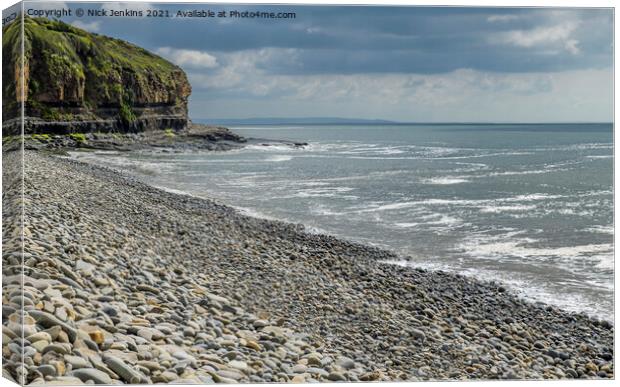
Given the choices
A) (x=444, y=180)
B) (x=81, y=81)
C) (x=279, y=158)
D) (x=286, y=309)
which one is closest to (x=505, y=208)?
(x=444, y=180)

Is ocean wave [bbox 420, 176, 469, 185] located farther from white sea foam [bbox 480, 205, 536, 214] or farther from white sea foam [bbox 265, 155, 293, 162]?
white sea foam [bbox 265, 155, 293, 162]

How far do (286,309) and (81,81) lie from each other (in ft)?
36.6

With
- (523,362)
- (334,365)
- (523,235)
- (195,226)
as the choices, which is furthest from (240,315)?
A: (523,235)

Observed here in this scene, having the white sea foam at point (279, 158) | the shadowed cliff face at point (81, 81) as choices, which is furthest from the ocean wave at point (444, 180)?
the white sea foam at point (279, 158)

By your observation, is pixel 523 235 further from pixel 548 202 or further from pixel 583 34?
pixel 583 34

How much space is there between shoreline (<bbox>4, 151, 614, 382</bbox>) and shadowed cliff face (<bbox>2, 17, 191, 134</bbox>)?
1.16 metres

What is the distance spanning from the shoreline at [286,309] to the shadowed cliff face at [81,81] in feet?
3.80

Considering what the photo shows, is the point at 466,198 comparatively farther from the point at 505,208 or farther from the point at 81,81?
the point at 81,81

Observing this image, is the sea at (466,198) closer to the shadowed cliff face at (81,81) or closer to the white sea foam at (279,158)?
the shadowed cliff face at (81,81)

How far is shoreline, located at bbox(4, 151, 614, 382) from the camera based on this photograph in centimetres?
680

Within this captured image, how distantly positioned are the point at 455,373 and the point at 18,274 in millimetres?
4788

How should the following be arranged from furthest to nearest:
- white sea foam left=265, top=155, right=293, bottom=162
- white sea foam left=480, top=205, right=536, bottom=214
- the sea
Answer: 1. white sea foam left=265, top=155, right=293, bottom=162
2. white sea foam left=480, top=205, right=536, bottom=214
3. the sea

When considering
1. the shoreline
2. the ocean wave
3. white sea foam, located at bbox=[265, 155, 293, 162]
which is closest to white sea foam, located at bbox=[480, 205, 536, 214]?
the shoreline

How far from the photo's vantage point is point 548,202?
52.1ft
